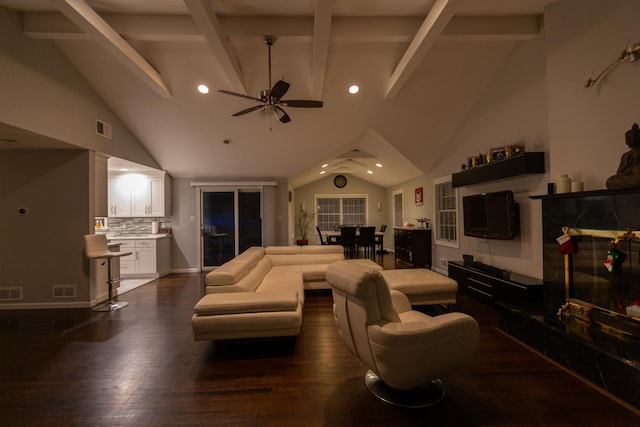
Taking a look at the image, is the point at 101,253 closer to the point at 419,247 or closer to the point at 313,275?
the point at 313,275

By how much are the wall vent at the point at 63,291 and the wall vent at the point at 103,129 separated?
2335mm

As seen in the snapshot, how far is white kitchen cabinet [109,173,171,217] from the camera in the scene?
6078 millimetres

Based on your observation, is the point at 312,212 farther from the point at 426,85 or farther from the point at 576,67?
the point at 576,67

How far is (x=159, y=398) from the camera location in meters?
1.94

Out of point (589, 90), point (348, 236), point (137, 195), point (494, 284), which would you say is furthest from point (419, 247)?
point (137, 195)

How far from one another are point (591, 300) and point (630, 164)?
1209 mm

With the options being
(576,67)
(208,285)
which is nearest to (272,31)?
(208,285)

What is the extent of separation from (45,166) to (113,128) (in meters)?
1.09

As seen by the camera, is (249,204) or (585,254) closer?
(585,254)

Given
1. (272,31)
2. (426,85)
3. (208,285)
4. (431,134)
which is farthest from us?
(431,134)

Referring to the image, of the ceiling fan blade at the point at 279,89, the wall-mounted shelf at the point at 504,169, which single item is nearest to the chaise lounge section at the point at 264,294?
the wall-mounted shelf at the point at 504,169

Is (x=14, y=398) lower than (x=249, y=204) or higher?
lower

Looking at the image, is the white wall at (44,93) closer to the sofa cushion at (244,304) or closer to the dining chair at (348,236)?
the sofa cushion at (244,304)

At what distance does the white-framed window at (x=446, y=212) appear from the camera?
5.28 metres
